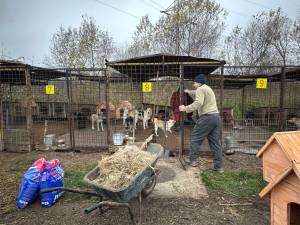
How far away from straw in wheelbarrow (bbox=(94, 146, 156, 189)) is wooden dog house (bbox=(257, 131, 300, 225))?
1412mm

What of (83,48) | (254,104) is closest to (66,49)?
(83,48)

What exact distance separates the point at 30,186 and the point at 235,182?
11.6ft

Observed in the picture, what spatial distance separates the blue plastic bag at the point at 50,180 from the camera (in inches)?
117

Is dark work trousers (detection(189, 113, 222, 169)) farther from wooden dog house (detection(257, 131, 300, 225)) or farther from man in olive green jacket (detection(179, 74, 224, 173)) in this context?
wooden dog house (detection(257, 131, 300, 225))

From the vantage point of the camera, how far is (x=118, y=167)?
8.56 feet

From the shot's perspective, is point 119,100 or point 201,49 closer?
point 119,100

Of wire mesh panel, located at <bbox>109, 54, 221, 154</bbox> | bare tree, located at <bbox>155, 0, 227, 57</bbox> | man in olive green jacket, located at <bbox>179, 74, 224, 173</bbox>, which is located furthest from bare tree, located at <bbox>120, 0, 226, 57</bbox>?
man in olive green jacket, located at <bbox>179, 74, 224, 173</bbox>

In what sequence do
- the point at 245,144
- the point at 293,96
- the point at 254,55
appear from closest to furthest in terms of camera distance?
the point at 245,144 → the point at 293,96 → the point at 254,55

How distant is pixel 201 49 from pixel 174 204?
1352 cm

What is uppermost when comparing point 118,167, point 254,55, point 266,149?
point 254,55

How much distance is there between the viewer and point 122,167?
260 cm

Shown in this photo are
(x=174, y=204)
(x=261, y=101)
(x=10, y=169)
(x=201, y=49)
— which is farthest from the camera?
(x=201, y=49)

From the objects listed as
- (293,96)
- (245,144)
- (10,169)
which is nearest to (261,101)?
(293,96)

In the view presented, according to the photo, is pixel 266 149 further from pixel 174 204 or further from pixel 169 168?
pixel 169 168
